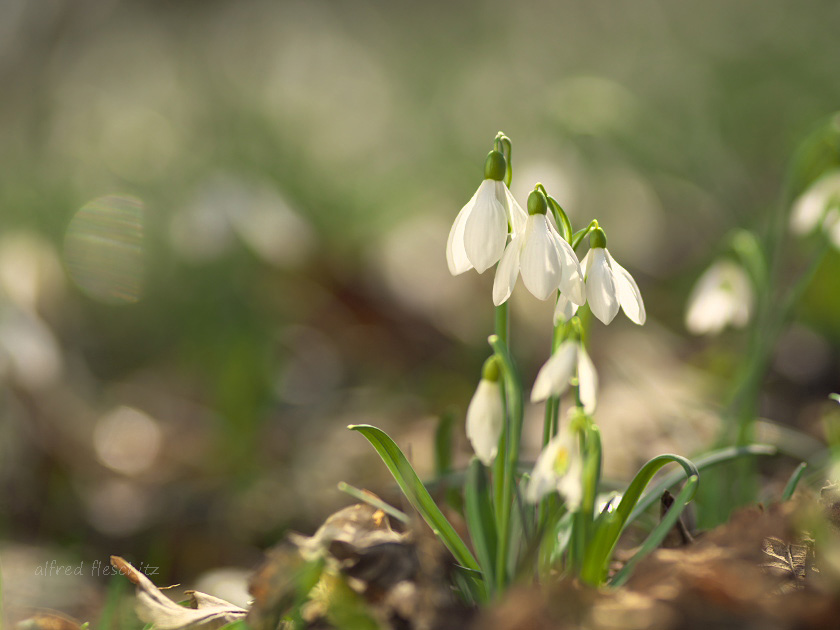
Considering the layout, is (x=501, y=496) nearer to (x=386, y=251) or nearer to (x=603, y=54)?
(x=386, y=251)

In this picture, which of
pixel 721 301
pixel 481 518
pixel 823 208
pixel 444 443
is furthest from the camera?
pixel 721 301

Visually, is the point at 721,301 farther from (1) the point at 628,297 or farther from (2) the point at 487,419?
(2) the point at 487,419

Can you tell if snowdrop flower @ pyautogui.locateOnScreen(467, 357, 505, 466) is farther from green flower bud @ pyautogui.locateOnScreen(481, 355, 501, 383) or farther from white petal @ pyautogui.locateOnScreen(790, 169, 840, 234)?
white petal @ pyautogui.locateOnScreen(790, 169, 840, 234)

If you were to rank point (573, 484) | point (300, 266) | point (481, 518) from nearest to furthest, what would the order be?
point (573, 484)
point (481, 518)
point (300, 266)

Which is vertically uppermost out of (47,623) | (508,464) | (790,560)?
(508,464)

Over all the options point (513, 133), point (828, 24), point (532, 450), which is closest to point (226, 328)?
point (532, 450)

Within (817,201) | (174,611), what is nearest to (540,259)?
(174,611)

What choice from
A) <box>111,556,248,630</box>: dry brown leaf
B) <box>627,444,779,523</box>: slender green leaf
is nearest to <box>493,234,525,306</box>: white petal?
<box>627,444,779,523</box>: slender green leaf
